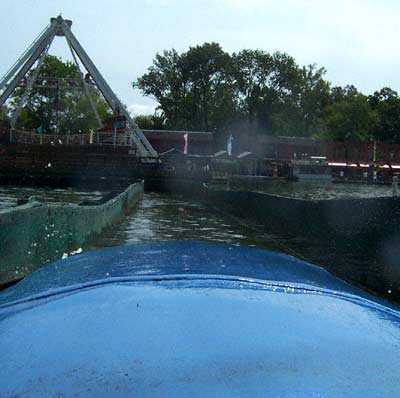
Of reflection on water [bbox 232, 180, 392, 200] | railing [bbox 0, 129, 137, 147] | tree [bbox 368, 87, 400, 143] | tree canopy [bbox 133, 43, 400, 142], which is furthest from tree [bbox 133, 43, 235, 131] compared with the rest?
reflection on water [bbox 232, 180, 392, 200]

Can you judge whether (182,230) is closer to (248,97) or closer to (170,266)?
(170,266)

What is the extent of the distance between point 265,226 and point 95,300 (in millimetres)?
11292

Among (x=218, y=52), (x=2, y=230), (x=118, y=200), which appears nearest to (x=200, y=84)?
(x=218, y=52)

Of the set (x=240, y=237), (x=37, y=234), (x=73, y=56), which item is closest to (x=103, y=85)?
(x=73, y=56)

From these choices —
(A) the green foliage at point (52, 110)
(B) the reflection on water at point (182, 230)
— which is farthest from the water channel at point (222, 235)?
(A) the green foliage at point (52, 110)

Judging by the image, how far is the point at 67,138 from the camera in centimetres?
4738

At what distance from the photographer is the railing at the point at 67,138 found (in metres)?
43.8

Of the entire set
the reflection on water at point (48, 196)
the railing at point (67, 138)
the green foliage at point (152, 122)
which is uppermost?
the green foliage at point (152, 122)

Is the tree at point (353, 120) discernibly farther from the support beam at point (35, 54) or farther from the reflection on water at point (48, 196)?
the reflection on water at point (48, 196)

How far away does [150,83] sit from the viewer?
81.0 m

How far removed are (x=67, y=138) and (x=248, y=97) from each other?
133 feet

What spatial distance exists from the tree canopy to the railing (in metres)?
34.1

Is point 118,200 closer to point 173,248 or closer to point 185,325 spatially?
point 173,248

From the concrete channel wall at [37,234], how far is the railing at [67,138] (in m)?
35.4
